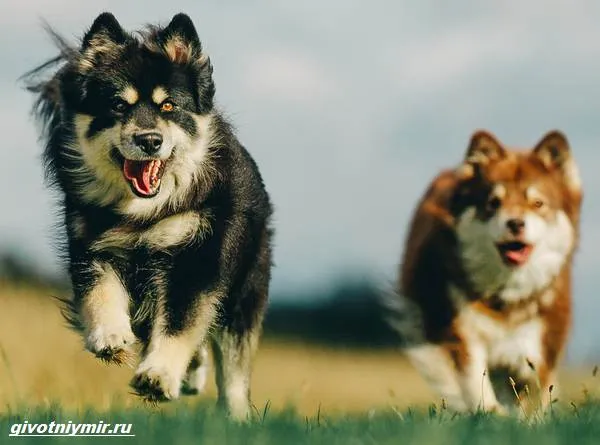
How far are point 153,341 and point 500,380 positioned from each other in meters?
3.30

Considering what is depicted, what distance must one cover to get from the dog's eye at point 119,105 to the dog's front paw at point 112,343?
3.75 feet

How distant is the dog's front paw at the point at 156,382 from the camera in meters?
5.01

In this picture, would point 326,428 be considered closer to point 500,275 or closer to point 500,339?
point 500,339

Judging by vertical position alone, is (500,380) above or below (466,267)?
below

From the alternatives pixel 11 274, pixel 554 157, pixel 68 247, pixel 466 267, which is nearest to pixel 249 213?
pixel 68 247

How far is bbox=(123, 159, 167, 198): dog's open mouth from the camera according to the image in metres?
5.50

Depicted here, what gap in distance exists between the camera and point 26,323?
11133 millimetres

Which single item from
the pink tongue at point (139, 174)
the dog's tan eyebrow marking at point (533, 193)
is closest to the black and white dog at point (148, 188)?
the pink tongue at point (139, 174)

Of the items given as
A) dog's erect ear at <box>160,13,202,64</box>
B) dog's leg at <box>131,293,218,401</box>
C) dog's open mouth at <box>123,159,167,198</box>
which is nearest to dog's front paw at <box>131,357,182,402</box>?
dog's leg at <box>131,293,218,401</box>

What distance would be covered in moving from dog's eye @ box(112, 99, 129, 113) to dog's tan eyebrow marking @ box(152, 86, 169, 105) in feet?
0.50

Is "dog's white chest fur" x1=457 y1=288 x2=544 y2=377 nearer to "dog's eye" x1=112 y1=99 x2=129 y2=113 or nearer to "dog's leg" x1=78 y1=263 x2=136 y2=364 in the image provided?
"dog's leg" x1=78 y1=263 x2=136 y2=364

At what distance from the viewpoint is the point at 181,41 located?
579cm

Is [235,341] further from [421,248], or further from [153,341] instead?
[421,248]

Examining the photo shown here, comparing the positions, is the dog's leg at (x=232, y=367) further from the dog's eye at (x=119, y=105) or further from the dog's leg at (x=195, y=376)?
the dog's eye at (x=119, y=105)
